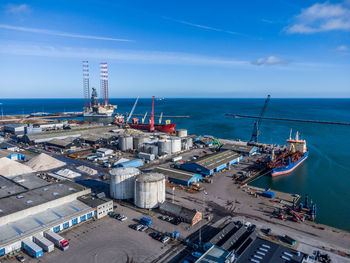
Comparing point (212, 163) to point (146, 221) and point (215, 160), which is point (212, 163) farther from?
point (146, 221)

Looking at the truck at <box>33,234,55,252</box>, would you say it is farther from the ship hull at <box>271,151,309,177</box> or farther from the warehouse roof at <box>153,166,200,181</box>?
the ship hull at <box>271,151,309,177</box>

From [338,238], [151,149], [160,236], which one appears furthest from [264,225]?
[151,149]

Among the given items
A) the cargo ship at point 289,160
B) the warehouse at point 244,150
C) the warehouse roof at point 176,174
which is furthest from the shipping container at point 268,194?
the warehouse at point 244,150

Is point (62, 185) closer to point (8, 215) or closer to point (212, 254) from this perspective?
point (8, 215)

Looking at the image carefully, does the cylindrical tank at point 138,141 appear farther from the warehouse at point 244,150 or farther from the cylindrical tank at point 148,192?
the cylindrical tank at point 148,192

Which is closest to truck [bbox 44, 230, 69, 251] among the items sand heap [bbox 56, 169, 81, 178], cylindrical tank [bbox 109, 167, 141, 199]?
cylindrical tank [bbox 109, 167, 141, 199]

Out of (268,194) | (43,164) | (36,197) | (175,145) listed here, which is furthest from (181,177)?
(43,164)

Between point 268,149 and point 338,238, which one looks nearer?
point 338,238
